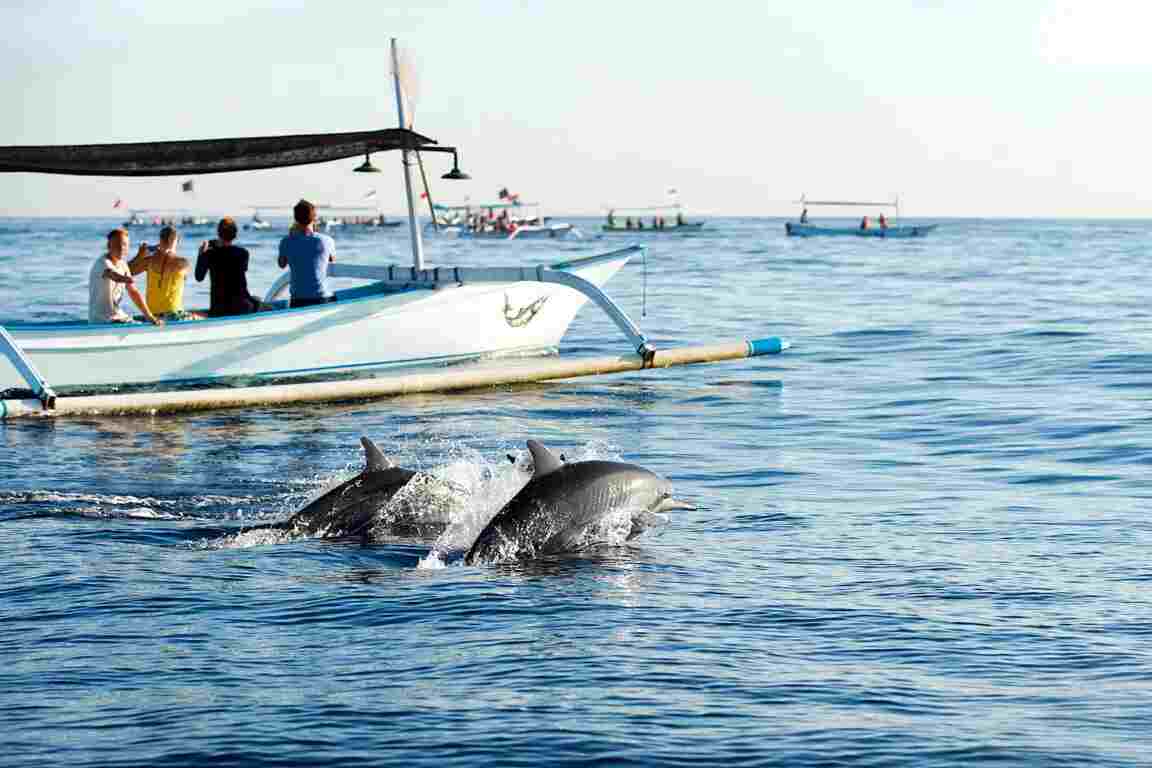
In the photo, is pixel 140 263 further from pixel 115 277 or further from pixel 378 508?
pixel 378 508

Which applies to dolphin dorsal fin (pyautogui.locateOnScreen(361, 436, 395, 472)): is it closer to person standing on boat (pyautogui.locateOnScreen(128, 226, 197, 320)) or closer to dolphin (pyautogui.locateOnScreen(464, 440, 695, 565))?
dolphin (pyautogui.locateOnScreen(464, 440, 695, 565))

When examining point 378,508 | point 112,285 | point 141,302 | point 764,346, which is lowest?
point 764,346

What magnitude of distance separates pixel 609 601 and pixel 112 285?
37.7ft

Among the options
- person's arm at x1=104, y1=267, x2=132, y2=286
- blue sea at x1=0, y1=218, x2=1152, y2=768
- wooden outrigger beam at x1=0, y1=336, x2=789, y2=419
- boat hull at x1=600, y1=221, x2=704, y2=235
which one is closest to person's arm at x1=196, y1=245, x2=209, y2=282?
person's arm at x1=104, y1=267, x2=132, y2=286

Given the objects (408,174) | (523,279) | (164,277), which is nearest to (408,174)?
(408,174)

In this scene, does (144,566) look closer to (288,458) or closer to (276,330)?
(288,458)

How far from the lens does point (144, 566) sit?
10875 millimetres

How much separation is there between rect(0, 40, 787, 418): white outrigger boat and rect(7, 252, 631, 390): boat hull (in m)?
0.02

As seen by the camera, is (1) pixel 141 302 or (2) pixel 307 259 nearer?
(1) pixel 141 302

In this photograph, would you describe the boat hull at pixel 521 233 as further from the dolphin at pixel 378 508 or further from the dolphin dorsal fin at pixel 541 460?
the dolphin dorsal fin at pixel 541 460

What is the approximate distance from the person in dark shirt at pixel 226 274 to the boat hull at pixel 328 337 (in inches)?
24.9

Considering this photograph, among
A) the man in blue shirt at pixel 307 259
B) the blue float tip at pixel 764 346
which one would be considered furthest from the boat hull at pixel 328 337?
the blue float tip at pixel 764 346

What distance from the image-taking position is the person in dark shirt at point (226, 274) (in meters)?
20.3

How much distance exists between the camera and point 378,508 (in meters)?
11.9
